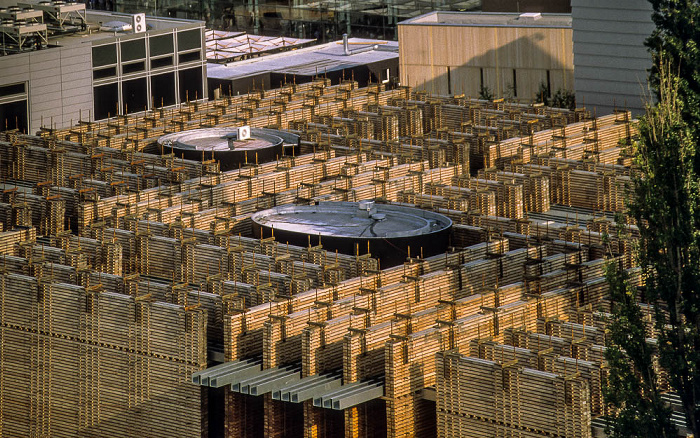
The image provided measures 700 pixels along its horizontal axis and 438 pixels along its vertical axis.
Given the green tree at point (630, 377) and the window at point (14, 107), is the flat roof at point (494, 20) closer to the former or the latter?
the window at point (14, 107)

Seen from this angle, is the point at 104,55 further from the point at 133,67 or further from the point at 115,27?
the point at 115,27

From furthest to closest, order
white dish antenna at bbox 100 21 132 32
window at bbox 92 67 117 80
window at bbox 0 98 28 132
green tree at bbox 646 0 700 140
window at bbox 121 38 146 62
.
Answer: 1. white dish antenna at bbox 100 21 132 32
2. window at bbox 121 38 146 62
3. window at bbox 92 67 117 80
4. window at bbox 0 98 28 132
5. green tree at bbox 646 0 700 140

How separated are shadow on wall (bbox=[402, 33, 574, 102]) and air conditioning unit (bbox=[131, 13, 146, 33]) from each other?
18.9 m

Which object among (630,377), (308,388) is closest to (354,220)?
(308,388)

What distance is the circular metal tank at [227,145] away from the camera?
79.8 metres

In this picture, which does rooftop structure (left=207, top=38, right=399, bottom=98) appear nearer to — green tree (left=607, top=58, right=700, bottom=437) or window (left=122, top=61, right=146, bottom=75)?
window (left=122, top=61, right=146, bottom=75)

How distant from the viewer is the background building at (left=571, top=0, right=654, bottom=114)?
91375 millimetres

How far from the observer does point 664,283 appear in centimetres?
4541

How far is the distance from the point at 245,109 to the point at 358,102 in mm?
7364

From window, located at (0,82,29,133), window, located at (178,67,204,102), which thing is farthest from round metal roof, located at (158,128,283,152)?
window, located at (178,67,204,102)

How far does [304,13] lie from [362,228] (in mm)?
111851

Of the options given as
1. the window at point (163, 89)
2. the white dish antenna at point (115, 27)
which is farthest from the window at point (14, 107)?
the window at point (163, 89)

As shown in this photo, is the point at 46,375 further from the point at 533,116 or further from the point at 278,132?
the point at 533,116

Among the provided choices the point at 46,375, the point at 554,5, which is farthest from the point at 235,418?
the point at 554,5
